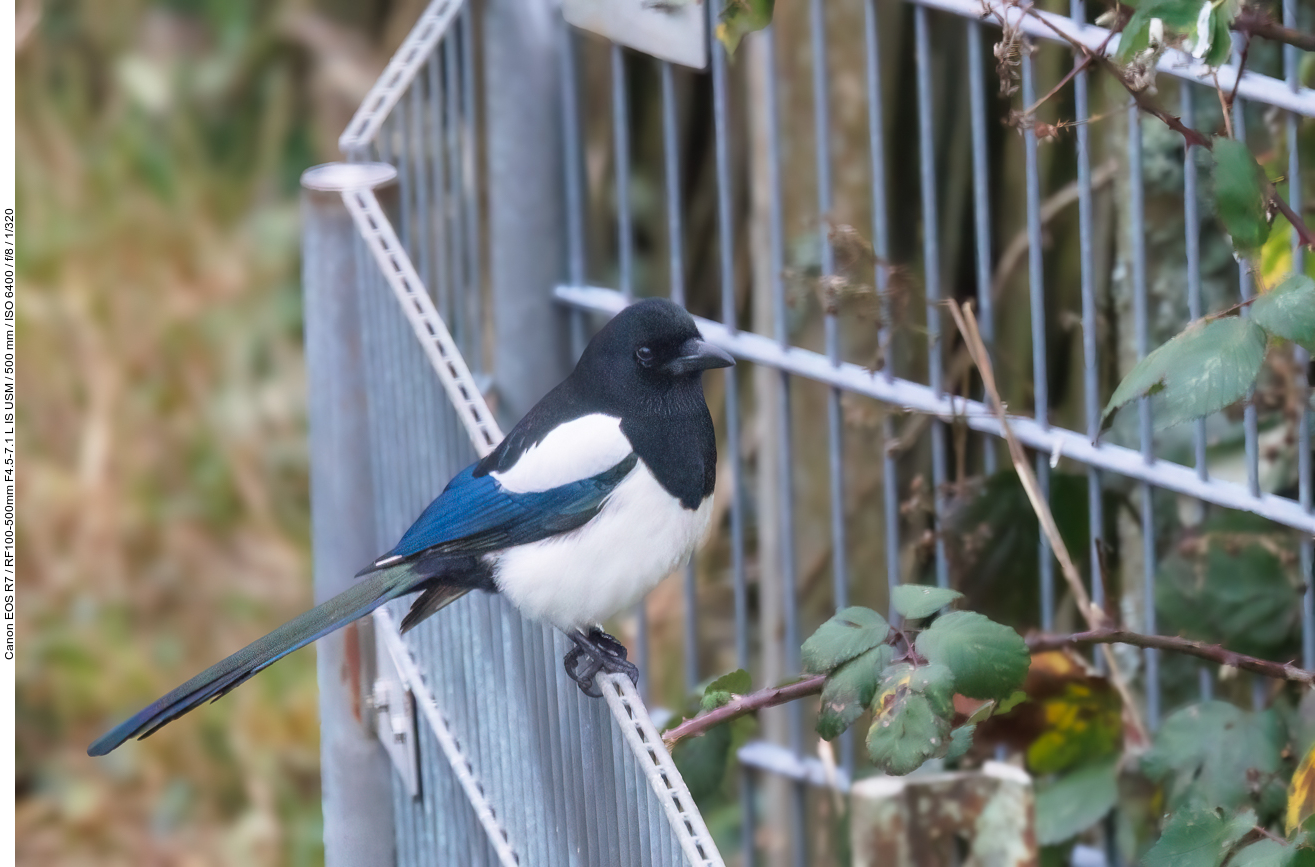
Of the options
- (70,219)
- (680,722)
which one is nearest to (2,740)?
(680,722)

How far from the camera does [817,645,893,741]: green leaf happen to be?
67.0 inches

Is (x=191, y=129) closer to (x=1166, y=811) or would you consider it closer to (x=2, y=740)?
(x=2, y=740)

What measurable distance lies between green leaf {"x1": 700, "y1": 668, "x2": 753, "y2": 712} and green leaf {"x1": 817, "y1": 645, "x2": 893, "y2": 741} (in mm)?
164

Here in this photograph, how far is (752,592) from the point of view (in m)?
4.29

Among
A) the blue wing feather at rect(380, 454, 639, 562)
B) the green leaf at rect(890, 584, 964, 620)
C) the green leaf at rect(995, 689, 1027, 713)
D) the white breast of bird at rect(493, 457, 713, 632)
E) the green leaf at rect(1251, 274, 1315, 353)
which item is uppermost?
the green leaf at rect(1251, 274, 1315, 353)

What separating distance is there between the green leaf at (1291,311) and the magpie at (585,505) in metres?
0.71

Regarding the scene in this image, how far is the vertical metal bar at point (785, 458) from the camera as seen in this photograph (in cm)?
239

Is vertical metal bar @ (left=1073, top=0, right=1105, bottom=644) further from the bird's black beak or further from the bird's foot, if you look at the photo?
the bird's foot

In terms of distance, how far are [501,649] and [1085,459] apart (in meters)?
0.71

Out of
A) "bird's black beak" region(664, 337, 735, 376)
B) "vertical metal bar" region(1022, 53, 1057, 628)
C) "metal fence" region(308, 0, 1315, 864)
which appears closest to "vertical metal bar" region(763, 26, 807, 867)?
"metal fence" region(308, 0, 1315, 864)

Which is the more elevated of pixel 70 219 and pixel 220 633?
pixel 70 219

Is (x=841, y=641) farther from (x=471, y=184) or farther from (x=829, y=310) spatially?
(x=471, y=184)

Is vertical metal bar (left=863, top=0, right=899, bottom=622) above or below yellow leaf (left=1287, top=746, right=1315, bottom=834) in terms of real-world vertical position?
above

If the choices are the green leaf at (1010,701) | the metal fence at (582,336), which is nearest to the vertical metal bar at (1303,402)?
the metal fence at (582,336)
